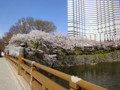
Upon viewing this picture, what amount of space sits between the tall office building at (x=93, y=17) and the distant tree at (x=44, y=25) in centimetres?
3950

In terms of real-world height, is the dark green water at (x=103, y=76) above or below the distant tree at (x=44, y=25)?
below

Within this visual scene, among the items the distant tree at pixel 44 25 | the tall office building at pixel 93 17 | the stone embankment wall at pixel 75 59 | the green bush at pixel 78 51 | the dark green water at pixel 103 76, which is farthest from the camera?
the tall office building at pixel 93 17

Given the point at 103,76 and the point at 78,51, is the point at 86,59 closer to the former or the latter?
the point at 78,51

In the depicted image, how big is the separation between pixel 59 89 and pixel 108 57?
3077cm

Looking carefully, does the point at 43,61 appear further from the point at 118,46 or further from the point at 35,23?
the point at 118,46

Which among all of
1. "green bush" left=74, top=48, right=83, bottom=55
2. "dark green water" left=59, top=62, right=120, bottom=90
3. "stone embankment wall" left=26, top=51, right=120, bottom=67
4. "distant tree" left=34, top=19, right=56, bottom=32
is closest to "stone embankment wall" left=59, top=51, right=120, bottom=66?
"stone embankment wall" left=26, top=51, right=120, bottom=67

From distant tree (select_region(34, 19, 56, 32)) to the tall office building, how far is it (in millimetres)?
39500

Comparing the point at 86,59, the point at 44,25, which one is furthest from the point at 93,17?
the point at 86,59

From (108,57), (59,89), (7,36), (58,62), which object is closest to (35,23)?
(7,36)

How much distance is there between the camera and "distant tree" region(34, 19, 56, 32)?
31191 millimetres

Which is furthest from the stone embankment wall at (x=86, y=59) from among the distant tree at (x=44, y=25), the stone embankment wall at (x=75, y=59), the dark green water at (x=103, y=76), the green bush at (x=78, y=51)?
the distant tree at (x=44, y=25)

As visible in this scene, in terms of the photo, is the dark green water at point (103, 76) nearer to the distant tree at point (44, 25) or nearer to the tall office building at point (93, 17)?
the distant tree at point (44, 25)

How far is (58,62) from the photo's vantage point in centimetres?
1688

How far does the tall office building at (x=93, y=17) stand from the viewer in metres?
72.9
